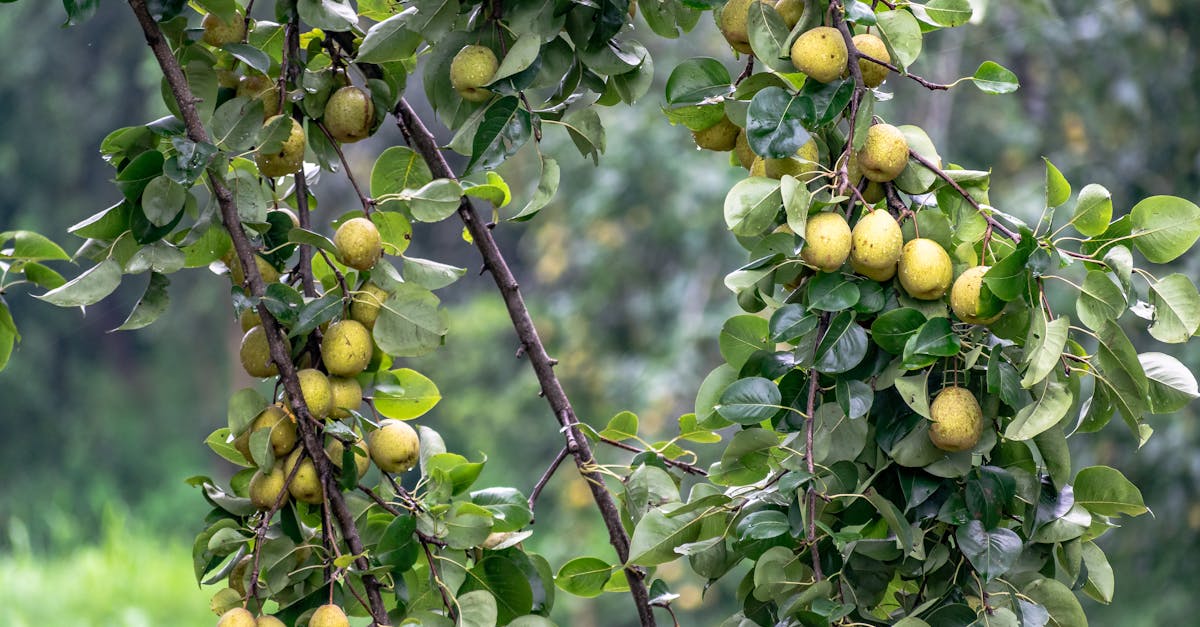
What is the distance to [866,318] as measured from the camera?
0.60 metres

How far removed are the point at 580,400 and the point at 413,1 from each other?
3.14 meters

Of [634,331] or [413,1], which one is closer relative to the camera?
[413,1]

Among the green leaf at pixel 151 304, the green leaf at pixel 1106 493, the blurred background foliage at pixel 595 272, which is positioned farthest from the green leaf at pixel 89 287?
the blurred background foliage at pixel 595 272

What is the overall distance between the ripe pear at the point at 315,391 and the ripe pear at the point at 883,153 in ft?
1.00

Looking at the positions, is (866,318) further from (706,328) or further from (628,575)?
(706,328)

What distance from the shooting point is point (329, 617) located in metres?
0.59

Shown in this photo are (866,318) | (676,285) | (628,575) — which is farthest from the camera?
(676,285)

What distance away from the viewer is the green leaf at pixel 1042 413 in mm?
542

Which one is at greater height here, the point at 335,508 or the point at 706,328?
the point at 335,508

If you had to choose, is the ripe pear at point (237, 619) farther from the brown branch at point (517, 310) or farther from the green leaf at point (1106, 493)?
the green leaf at point (1106, 493)

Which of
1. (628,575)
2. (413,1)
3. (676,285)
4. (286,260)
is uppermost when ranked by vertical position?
(413,1)

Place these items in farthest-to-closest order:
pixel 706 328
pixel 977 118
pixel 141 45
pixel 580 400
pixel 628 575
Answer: pixel 141 45 < pixel 580 400 < pixel 977 118 < pixel 706 328 < pixel 628 575

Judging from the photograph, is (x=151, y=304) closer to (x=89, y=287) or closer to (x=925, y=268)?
(x=89, y=287)

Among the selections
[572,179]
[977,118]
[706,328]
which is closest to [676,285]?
[706,328]
